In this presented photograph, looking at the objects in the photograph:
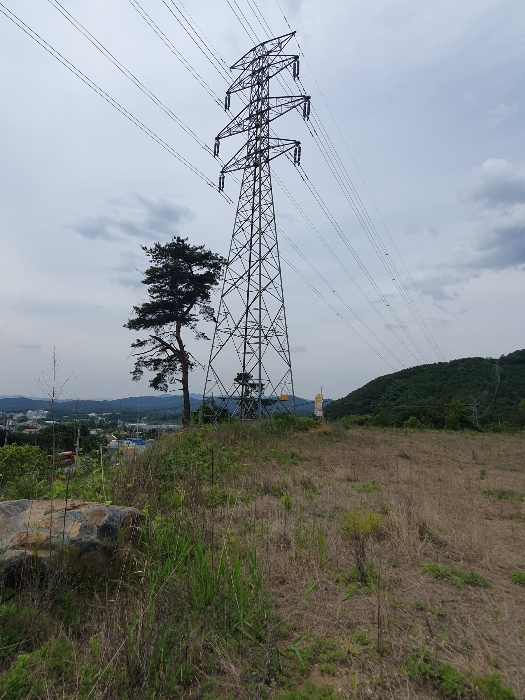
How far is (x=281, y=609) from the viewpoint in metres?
3.07

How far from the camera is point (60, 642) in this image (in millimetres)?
2496

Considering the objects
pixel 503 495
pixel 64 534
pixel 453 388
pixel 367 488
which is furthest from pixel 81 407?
pixel 453 388

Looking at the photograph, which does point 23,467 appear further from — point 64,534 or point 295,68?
point 295,68

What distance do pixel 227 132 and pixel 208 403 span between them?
9.78m

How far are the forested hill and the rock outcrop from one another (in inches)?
1341

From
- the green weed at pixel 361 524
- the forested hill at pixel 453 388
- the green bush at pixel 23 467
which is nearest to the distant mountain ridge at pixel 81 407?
the green bush at pixel 23 467

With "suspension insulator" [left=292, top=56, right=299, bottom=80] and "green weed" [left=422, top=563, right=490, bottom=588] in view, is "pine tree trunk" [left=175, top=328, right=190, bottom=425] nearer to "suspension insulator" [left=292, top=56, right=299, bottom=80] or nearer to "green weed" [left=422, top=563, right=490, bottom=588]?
"suspension insulator" [left=292, top=56, right=299, bottom=80]

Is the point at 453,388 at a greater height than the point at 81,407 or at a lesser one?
greater

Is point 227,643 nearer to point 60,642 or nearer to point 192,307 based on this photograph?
point 60,642

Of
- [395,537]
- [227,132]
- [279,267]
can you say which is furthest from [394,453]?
[227,132]

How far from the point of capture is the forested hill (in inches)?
1478

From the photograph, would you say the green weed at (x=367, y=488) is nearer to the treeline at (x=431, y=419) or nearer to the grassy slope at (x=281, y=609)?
the grassy slope at (x=281, y=609)

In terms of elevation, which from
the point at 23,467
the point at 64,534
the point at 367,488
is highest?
the point at 23,467

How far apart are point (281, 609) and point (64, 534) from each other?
5.50 ft
